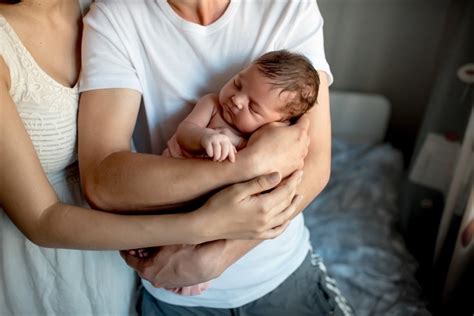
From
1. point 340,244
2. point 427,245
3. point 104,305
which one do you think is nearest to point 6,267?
point 104,305

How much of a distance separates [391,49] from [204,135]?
5.12ft

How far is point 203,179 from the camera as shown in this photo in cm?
82

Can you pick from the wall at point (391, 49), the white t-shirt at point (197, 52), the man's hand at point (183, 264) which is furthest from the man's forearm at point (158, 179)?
the wall at point (391, 49)

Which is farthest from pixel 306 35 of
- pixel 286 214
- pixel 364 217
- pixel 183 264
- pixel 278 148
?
pixel 364 217

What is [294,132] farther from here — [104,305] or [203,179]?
[104,305]

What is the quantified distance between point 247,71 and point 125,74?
10.6 inches

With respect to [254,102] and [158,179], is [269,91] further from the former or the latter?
[158,179]

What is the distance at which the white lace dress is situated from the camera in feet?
2.81

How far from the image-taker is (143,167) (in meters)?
0.83

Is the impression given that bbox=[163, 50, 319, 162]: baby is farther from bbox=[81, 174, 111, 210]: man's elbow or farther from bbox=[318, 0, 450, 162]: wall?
bbox=[318, 0, 450, 162]: wall

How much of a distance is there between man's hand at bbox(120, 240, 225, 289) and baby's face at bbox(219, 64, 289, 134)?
26 cm

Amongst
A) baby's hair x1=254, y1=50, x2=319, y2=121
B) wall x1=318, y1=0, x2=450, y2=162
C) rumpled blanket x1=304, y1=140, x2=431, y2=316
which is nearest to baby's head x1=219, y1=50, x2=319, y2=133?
baby's hair x1=254, y1=50, x2=319, y2=121

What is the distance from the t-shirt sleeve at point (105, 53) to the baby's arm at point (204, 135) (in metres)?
0.16

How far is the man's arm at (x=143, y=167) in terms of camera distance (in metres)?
0.82
